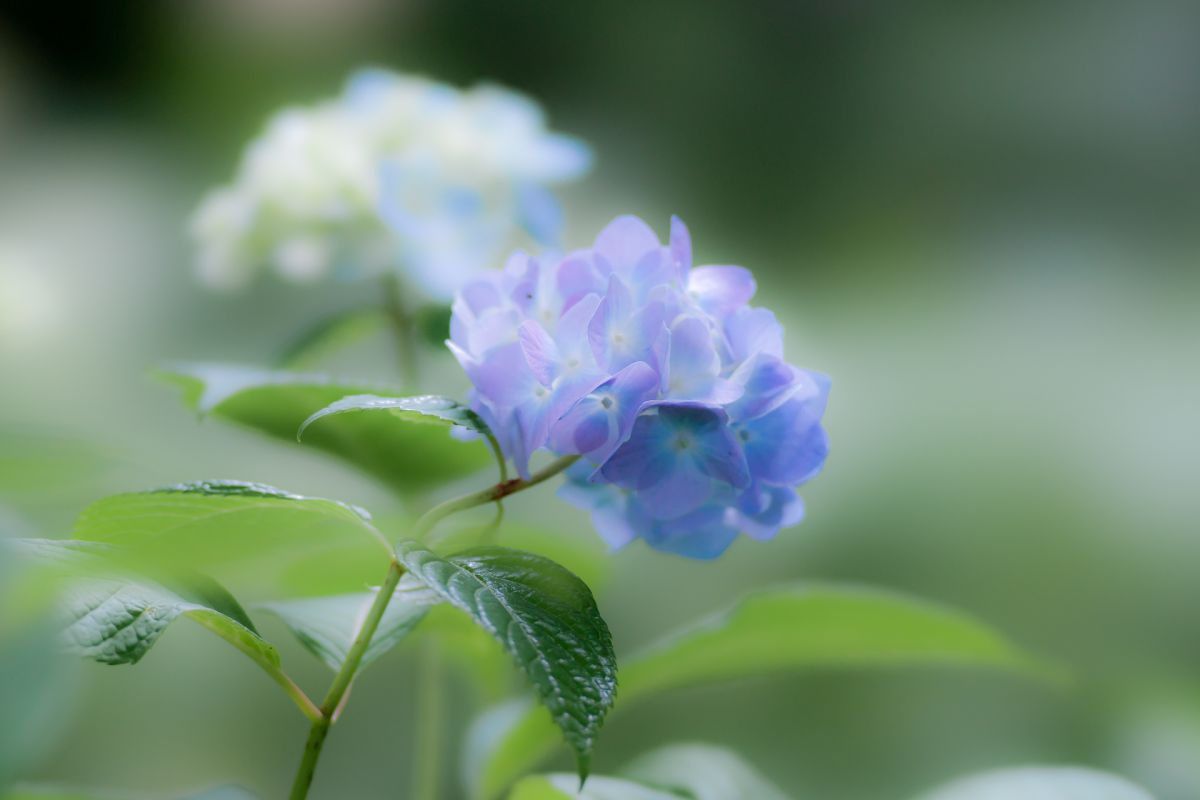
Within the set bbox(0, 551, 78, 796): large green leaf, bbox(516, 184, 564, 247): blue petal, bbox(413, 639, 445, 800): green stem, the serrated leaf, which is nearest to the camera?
bbox(0, 551, 78, 796): large green leaf

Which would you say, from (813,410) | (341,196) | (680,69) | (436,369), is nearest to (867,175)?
(680,69)

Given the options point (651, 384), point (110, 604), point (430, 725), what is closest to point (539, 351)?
point (651, 384)

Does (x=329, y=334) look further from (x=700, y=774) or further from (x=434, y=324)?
(x=700, y=774)

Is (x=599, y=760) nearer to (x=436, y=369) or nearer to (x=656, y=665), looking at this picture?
(x=436, y=369)

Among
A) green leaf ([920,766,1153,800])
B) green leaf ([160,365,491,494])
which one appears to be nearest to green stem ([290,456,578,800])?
green leaf ([160,365,491,494])

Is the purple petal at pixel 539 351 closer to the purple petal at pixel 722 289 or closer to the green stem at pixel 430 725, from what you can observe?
the purple petal at pixel 722 289

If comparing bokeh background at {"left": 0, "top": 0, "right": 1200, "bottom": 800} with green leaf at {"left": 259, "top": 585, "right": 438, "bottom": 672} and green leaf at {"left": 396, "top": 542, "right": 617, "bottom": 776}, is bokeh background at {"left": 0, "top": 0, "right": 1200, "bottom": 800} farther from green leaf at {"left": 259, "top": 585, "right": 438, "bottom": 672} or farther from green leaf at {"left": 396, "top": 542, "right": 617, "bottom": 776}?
green leaf at {"left": 396, "top": 542, "right": 617, "bottom": 776}

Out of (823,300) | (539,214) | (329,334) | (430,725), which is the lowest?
(430,725)
